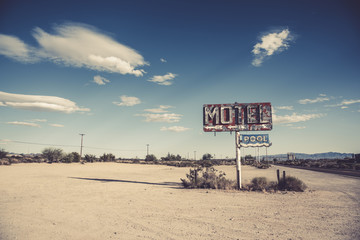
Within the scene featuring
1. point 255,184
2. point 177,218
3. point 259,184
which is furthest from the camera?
point 255,184

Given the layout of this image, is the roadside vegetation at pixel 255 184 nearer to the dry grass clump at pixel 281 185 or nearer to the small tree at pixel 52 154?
the dry grass clump at pixel 281 185

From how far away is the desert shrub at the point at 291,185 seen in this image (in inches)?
560

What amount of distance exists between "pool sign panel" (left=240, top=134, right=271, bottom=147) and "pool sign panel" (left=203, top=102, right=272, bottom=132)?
0.53 metres

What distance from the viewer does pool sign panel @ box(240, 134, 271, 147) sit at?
15.6 meters

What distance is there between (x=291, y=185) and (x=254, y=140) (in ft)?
12.5

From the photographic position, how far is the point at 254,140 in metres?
15.8

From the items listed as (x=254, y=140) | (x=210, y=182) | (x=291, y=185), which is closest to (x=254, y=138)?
(x=254, y=140)

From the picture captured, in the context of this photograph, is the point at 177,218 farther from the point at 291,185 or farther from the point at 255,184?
the point at 291,185

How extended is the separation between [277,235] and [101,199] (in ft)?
28.9

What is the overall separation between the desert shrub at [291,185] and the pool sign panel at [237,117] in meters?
3.84

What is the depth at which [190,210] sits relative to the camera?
909 cm

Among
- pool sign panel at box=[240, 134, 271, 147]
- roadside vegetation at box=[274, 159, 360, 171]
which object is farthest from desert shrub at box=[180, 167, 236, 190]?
roadside vegetation at box=[274, 159, 360, 171]

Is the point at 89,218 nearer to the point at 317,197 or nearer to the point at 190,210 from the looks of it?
the point at 190,210

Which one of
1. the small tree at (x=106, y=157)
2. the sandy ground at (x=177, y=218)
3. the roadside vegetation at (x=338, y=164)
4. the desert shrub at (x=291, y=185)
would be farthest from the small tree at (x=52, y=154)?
the roadside vegetation at (x=338, y=164)
